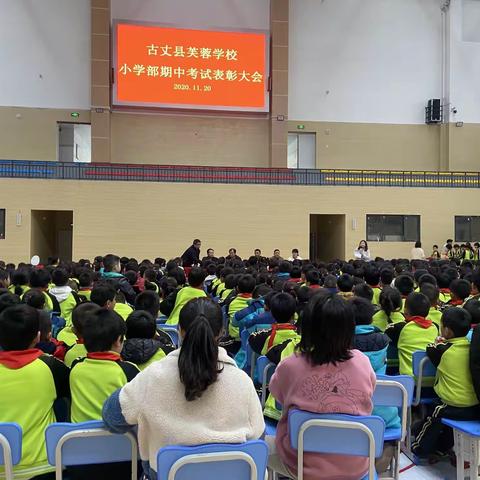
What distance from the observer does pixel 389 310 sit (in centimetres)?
478

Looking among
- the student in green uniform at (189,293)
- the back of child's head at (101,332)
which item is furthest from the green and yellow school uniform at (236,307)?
the back of child's head at (101,332)

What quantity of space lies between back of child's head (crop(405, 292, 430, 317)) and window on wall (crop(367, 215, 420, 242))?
1360 cm

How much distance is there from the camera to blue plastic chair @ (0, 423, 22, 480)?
7.00 ft

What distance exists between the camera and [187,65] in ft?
57.6

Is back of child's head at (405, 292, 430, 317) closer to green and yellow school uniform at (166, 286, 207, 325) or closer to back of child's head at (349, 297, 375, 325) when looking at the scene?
back of child's head at (349, 297, 375, 325)

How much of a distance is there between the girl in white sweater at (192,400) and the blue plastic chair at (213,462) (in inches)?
1.6

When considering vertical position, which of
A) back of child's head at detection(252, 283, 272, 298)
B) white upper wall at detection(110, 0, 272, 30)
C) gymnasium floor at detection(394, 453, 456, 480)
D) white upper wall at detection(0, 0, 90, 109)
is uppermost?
white upper wall at detection(110, 0, 272, 30)

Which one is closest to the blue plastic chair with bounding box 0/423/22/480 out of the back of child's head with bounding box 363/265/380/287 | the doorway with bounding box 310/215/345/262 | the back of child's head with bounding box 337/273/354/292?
the back of child's head with bounding box 337/273/354/292

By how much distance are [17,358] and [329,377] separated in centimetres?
154

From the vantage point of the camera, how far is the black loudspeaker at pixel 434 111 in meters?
19.3

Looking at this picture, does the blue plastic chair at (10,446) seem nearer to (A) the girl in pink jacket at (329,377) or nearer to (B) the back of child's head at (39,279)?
(A) the girl in pink jacket at (329,377)

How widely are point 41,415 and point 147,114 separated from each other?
16734 millimetres

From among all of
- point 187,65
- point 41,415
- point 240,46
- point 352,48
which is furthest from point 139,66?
point 41,415

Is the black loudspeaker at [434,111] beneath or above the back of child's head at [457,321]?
above
